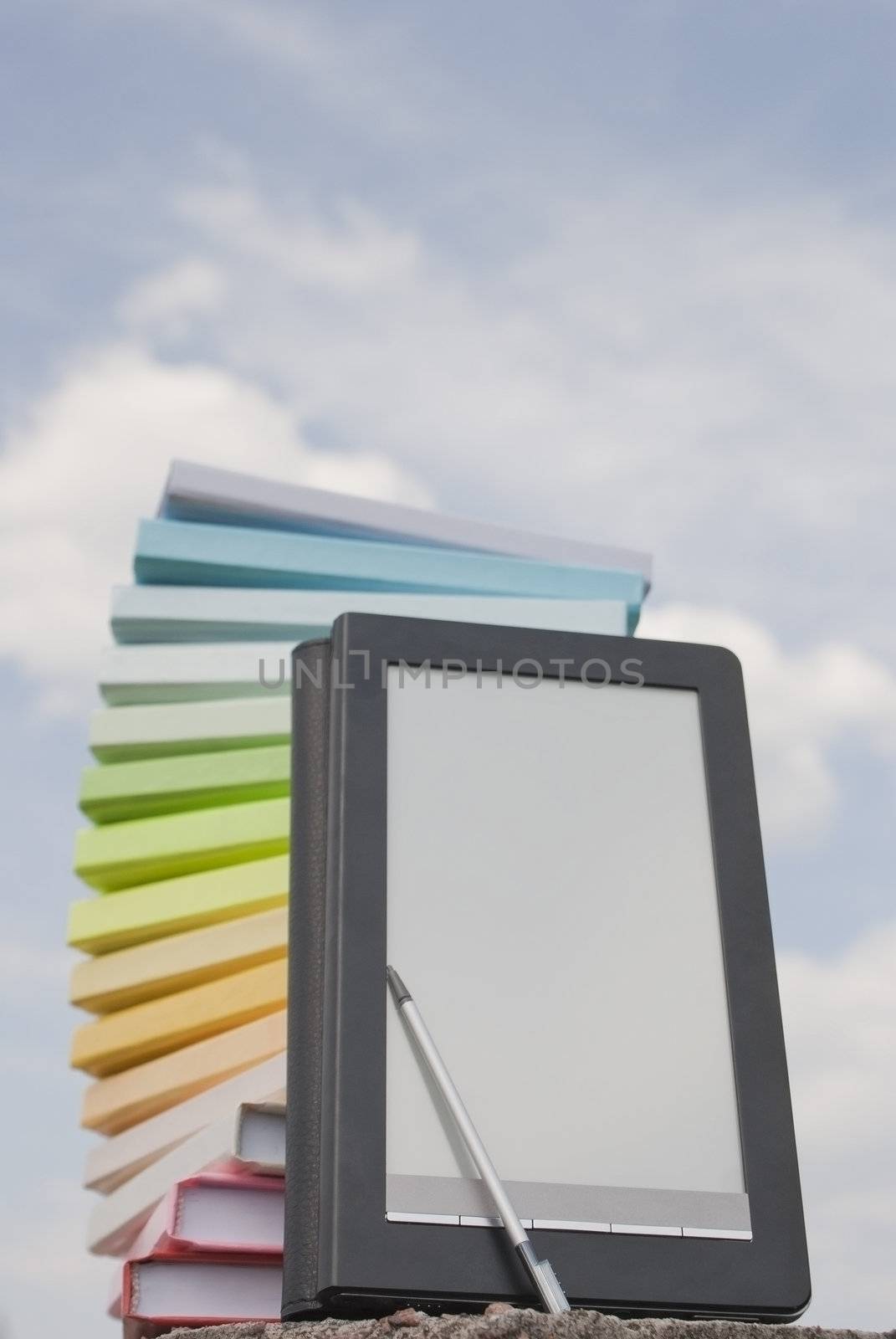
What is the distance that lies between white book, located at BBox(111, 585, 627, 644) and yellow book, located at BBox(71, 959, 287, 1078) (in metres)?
0.31

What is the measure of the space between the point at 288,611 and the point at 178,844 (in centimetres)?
24

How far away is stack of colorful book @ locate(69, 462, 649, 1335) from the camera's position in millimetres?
1136

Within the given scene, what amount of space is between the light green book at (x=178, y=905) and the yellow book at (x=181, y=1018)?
0.05m

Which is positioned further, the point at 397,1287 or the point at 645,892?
the point at 645,892

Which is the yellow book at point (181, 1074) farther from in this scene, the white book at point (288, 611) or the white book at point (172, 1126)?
the white book at point (288, 611)

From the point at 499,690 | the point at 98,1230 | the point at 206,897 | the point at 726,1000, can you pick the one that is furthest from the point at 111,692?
the point at 726,1000

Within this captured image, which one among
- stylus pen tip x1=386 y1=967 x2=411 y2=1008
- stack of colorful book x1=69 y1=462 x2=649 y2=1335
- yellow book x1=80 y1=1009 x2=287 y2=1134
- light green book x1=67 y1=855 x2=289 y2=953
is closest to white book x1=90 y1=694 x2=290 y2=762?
stack of colorful book x1=69 y1=462 x2=649 y2=1335

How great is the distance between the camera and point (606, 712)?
82 centimetres

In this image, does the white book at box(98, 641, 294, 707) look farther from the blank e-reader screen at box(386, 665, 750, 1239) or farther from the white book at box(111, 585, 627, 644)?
the blank e-reader screen at box(386, 665, 750, 1239)

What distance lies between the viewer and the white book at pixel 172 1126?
40.7 inches

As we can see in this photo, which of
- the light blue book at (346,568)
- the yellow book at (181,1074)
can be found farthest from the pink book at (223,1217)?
the light blue book at (346,568)

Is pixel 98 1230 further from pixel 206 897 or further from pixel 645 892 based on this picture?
pixel 645 892

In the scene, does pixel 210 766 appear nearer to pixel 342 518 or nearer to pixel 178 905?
pixel 178 905

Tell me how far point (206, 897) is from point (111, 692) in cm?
21
